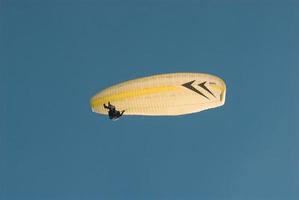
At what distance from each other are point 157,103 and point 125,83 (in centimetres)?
354

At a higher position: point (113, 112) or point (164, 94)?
point (164, 94)

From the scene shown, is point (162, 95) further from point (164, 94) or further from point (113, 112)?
point (113, 112)

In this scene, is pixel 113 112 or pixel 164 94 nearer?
pixel 164 94

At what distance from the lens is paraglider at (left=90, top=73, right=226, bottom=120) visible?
7381 cm

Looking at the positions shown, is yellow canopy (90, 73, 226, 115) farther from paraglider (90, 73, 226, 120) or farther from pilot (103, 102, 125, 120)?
pilot (103, 102, 125, 120)

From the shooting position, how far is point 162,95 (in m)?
74.0

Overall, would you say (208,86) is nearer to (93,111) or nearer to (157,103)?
(157,103)

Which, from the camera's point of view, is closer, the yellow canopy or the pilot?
the yellow canopy

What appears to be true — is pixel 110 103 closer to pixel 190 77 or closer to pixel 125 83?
pixel 125 83

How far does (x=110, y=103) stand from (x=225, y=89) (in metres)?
11.4

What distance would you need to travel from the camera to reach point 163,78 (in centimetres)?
7381

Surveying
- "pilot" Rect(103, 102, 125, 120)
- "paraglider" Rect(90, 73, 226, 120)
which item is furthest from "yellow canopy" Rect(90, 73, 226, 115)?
"pilot" Rect(103, 102, 125, 120)

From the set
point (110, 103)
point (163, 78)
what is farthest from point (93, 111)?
point (163, 78)

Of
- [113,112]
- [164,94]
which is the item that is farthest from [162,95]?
[113,112]
